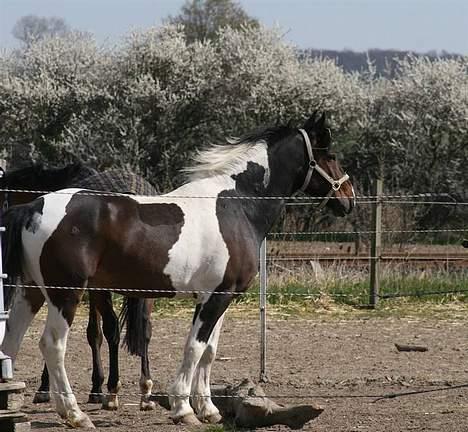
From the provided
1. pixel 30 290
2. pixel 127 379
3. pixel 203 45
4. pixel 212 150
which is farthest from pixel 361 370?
pixel 203 45

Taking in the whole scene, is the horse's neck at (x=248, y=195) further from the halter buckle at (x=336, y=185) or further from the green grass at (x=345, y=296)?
the green grass at (x=345, y=296)

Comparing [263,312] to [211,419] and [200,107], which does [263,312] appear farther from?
[200,107]

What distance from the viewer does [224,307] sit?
6871 millimetres

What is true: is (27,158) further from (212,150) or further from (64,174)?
(212,150)

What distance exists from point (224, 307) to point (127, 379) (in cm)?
198

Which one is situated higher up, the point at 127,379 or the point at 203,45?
the point at 203,45

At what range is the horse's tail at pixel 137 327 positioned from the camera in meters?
7.62

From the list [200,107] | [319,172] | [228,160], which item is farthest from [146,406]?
[200,107]

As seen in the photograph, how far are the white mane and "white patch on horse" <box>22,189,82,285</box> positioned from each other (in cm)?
106

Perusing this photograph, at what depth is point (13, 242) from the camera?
6.47 meters

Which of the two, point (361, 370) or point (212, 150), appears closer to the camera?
point (212, 150)

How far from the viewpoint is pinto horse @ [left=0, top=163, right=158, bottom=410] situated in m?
7.41

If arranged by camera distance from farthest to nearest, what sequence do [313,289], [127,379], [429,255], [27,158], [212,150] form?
[27,158]
[429,255]
[313,289]
[127,379]
[212,150]

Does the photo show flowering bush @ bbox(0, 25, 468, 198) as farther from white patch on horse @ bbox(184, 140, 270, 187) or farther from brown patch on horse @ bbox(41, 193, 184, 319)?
brown patch on horse @ bbox(41, 193, 184, 319)
